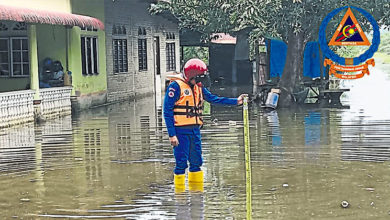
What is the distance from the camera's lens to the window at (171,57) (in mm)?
31625

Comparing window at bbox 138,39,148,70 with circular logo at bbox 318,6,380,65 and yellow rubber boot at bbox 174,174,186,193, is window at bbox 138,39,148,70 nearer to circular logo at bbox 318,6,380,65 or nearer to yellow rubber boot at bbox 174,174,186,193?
circular logo at bbox 318,6,380,65

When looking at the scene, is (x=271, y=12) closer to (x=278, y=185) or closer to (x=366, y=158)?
(x=366, y=158)

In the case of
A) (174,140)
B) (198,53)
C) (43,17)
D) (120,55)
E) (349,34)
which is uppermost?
(43,17)

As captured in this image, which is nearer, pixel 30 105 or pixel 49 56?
pixel 30 105

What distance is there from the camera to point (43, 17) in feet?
58.8

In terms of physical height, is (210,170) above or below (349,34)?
below

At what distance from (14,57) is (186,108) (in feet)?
43.5

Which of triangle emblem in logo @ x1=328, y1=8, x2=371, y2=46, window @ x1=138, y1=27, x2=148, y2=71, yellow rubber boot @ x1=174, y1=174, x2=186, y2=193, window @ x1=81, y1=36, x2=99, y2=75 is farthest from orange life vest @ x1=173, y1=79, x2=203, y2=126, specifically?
window @ x1=138, y1=27, x2=148, y2=71

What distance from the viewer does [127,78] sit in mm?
26375

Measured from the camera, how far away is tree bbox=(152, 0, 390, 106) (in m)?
18.9

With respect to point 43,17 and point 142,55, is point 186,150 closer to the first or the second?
point 43,17

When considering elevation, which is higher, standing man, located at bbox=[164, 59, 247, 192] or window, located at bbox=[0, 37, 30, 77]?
window, located at bbox=[0, 37, 30, 77]

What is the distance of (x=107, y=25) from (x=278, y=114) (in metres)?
8.13

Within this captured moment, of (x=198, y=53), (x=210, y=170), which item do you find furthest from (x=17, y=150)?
(x=198, y=53)
